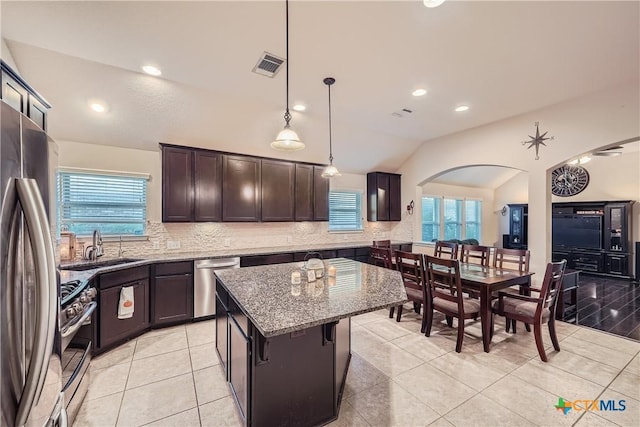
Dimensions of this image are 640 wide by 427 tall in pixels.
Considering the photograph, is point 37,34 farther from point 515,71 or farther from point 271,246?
point 515,71

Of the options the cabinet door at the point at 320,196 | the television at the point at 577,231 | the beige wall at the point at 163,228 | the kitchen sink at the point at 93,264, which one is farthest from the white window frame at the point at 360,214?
the television at the point at 577,231

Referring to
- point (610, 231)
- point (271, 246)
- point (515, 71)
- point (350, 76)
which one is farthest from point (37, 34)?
point (610, 231)

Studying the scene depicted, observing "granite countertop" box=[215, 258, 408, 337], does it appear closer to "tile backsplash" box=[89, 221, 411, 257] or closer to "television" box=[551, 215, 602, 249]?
"tile backsplash" box=[89, 221, 411, 257]

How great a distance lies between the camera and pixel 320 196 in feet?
16.9

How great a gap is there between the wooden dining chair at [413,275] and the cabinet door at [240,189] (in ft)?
7.85

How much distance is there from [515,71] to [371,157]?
2.90 metres

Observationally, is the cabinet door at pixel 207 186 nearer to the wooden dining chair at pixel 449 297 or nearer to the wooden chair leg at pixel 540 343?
the wooden dining chair at pixel 449 297

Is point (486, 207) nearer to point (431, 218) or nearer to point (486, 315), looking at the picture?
point (431, 218)

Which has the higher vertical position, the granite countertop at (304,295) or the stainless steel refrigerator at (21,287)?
the stainless steel refrigerator at (21,287)

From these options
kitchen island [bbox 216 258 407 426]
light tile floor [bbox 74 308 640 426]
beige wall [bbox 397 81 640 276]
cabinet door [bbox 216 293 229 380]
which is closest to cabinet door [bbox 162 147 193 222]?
light tile floor [bbox 74 308 640 426]

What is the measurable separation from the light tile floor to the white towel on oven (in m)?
0.37

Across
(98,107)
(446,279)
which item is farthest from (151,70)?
(446,279)

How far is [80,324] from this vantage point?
198 cm

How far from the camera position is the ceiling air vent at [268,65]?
2.61m
